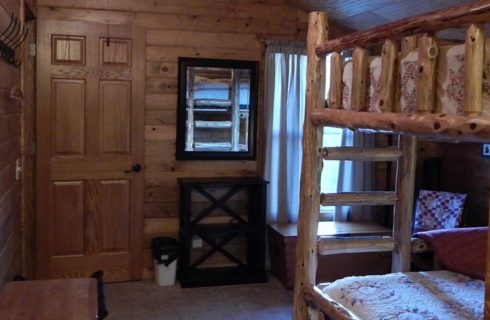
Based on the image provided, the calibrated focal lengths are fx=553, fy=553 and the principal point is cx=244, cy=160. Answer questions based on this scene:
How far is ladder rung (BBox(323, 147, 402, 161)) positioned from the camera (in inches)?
108

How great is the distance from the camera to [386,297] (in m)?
2.35

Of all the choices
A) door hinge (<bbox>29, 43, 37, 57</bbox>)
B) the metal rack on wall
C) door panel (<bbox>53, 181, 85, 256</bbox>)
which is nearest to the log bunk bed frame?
the metal rack on wall

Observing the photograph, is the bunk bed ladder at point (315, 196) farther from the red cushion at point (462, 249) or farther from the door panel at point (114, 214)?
the door panel at point (114, 214)

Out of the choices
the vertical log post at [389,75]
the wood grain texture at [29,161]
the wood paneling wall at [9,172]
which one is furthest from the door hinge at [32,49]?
the vertical log post at [389,75]

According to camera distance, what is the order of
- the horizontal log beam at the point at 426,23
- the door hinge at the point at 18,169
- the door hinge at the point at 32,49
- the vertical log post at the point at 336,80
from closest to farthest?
the horizontal log beam at the point at 426,23, the vertical log post at the point at 336,80, the door hinge at the point at 18,169, the door hinge at the point at 32,49

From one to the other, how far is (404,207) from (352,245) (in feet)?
1.32

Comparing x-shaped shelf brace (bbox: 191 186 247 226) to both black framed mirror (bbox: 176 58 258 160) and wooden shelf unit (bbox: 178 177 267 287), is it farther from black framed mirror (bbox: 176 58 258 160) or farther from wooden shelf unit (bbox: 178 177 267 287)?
black framed mirror (bbox: 176 58 258 160)

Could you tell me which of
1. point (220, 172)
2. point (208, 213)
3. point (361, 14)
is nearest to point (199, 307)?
point (208, 213)

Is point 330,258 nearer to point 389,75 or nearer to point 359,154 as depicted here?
point 359,154

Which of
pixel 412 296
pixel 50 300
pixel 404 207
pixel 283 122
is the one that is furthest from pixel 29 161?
pixel 412 296

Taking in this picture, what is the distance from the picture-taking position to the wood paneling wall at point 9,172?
8.71 feet

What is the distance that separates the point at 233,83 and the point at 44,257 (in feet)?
6.71

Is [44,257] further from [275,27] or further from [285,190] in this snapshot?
[275,27]

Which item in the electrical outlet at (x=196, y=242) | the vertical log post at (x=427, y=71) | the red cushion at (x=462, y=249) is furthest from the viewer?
the electrical outlet at (x=196, y=242)
